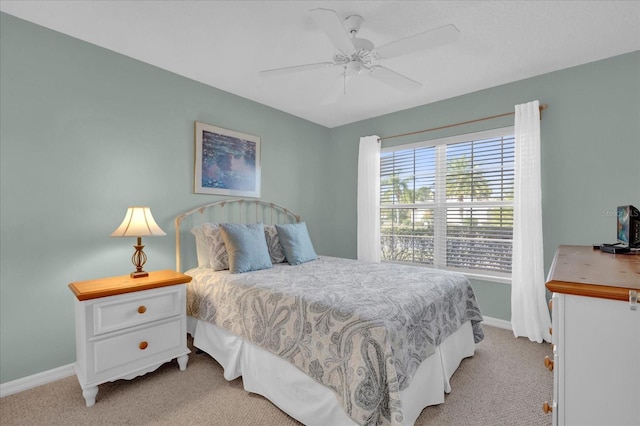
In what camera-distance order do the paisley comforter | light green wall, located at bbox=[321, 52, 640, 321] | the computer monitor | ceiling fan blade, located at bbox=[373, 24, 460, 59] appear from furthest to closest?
light green wall, located at bbox=[321, 52, 640, 321], the computer monitor, ceiling fan blade, located at bbox=[373, 24, 460, 59], the paisley comforter

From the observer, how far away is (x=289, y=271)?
2.62 m

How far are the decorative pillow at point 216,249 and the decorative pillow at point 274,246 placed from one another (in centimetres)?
48

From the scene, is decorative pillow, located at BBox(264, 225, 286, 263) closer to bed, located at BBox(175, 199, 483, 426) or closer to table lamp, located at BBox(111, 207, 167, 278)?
bed, located at BBox(175, 199, 483, 426)

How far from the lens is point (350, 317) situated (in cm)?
156

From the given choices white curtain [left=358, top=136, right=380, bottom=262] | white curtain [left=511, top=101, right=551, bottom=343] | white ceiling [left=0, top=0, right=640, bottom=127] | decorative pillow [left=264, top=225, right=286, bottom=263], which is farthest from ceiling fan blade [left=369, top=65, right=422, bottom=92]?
decorative pillow [left=264, top=225, right=286, bottom=263]

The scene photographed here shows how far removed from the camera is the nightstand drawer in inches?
76.8

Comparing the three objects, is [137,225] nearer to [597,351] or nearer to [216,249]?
[216,249]

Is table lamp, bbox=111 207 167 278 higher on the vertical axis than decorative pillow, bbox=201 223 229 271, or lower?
higher

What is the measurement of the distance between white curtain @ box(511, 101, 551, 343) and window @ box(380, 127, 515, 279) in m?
0.19

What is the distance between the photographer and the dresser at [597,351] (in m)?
0.84

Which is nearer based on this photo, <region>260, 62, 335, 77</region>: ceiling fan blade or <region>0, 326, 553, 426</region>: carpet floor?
<region>0, 326, 553, 426</region>: carpet floor

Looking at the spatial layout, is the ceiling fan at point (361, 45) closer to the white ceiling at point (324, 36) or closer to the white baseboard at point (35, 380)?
the white ceiling at point (324, 36)

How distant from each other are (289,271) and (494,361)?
1.83m

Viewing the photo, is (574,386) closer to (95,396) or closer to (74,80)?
(95,396)
